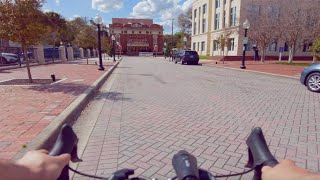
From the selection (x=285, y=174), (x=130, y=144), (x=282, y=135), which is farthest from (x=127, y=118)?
(x=285, y=174)

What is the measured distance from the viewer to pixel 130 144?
424 centimetres

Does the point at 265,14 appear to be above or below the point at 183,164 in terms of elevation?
above

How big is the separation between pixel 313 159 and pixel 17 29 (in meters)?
10.1

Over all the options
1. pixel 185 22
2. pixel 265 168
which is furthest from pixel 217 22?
pixel 265 168

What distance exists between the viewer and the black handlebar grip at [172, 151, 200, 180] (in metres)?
1.55

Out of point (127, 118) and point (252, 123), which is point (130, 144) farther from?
point (252, 123)

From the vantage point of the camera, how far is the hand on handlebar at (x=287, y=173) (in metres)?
1.32

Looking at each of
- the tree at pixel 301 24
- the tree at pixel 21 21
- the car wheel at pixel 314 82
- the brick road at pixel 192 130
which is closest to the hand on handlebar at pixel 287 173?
the brick road at pixel 192 130

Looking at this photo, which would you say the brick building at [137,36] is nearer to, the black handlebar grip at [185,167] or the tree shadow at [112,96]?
the tree shadow at [112,96]

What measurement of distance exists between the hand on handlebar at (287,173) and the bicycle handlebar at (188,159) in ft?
0.36

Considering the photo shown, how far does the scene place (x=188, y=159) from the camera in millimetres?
1700

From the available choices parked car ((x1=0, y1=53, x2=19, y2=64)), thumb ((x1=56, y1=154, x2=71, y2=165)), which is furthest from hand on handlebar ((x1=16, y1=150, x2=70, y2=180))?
parked car ((x1=0, y1=53, x2=19, y2=64))

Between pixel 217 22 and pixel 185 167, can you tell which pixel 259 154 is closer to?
pixel 185 167

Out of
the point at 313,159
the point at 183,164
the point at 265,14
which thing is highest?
the point at 265,14
